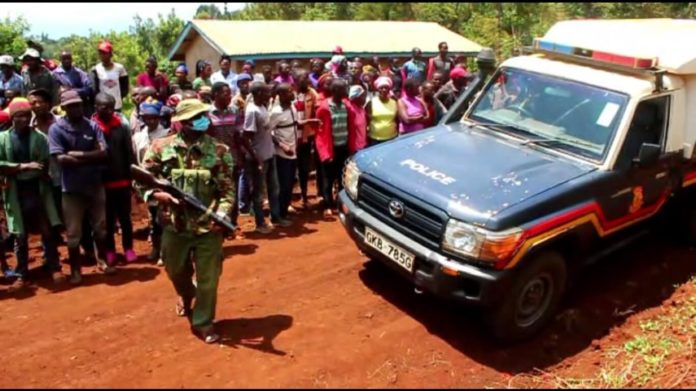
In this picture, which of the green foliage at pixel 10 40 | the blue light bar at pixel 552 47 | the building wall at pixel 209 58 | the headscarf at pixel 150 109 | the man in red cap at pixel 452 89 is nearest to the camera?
the blue light bar at pixel 552 47

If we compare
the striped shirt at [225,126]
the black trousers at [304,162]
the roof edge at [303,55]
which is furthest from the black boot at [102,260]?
the roof edge at [303,55]

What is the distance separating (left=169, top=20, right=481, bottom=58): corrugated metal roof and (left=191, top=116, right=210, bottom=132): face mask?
13.9 metres

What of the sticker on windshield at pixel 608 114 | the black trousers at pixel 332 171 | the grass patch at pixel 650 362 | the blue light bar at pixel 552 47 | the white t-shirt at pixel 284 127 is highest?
the blue light bar at pixel 552 47

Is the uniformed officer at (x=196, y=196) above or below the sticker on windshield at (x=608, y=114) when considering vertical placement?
below

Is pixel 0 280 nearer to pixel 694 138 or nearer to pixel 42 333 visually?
pixel 42 333

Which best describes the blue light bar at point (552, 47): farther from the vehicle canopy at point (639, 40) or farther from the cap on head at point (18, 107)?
the cap on head at point (18, 107)

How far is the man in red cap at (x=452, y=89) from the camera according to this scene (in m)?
9.06

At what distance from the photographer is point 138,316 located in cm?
508

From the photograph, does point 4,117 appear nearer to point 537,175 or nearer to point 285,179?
point 285,179

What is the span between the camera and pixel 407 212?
471 centimetres

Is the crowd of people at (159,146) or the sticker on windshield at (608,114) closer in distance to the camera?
the crowd of people at (159,146)

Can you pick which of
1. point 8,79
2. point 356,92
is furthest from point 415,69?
point 8,79

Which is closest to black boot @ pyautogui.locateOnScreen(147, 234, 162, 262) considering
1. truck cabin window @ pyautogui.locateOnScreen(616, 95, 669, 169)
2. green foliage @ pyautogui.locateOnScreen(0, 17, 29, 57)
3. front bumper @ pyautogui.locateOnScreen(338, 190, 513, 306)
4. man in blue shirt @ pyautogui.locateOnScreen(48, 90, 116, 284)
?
man in blue shirt @ pyautogui.locateOnScreen(48, 90, 116, 284)

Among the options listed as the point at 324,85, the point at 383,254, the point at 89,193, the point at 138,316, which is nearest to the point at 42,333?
the point at 138,316
